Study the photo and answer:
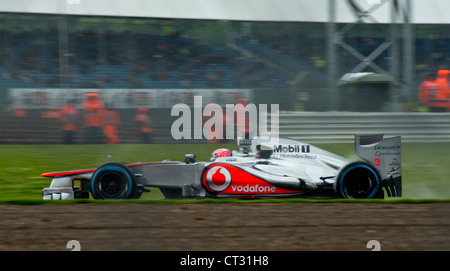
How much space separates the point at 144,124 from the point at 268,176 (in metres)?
6.90

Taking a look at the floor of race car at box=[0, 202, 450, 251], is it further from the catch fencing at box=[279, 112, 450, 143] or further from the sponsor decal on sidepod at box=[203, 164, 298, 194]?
the catch fencing at box=[279, 112, 450, 143]

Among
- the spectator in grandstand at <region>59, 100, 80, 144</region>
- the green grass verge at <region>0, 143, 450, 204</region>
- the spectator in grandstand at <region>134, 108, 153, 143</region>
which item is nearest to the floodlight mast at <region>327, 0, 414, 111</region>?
the green grass verge at <region>0, 143, 450, 204</region>

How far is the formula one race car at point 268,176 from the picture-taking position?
5.89 m

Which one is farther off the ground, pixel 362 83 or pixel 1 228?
pixel 362 83

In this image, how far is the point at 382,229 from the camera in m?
4.92

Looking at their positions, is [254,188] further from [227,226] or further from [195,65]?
[195,65]

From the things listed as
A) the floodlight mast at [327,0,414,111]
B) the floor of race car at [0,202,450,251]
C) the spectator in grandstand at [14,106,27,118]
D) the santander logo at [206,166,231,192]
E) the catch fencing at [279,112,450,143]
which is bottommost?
the floor of race car at [0,202,450,251]

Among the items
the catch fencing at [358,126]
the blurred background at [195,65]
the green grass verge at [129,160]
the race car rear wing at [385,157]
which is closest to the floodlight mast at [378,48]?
the blurred background at [195,65]

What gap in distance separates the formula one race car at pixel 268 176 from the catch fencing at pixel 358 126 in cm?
506

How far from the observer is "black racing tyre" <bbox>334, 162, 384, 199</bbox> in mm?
5812

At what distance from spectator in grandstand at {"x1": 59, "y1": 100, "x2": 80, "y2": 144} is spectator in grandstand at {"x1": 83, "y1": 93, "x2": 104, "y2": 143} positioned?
238 mm
